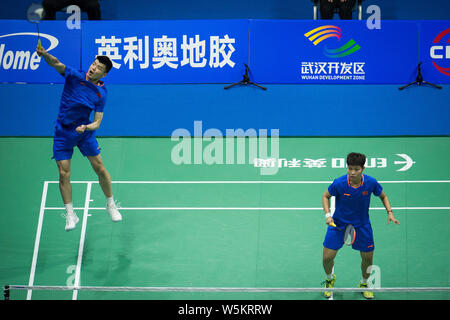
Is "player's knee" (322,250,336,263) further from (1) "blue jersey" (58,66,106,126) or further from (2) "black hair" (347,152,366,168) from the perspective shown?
(1) "blue jersey" (58,66,106,126)

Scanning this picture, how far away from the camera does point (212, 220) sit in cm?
724

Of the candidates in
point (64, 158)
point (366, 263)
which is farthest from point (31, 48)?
point (366, 263)

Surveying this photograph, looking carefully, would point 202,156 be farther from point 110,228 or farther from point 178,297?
point 178,297

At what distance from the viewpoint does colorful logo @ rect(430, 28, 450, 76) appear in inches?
340

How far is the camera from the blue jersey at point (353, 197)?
5430mm

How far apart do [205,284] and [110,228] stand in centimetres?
157

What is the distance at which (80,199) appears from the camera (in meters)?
7.57

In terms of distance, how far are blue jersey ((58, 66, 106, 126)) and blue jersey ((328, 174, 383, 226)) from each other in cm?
275

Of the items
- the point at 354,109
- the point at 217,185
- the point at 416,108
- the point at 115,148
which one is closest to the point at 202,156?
the point at 217,185

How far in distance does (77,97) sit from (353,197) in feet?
10.2

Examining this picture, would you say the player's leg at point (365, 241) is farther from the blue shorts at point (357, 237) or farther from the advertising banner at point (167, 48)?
the advertising banner at point (167, 48)

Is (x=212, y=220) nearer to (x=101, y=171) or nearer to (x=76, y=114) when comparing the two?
(x=101, y=171)

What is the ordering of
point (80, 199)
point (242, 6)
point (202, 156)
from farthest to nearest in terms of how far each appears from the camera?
point (242, 6) < point (202, 156) < point (80, 199)

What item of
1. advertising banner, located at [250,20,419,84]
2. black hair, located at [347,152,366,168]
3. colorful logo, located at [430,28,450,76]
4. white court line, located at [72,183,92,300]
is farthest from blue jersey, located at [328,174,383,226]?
colorful logo, located at [430,28,450,76]
